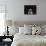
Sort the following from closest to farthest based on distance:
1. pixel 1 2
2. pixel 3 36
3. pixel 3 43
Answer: pixel 3 43 → pixel 3 36 → pixel 1 2

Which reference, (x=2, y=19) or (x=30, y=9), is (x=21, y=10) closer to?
(x=30, y=9)

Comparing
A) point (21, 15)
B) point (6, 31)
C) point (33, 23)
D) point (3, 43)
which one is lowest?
point (3, 43)

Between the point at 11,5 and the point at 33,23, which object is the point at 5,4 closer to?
the point at 11,5

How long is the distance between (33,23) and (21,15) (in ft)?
1.97

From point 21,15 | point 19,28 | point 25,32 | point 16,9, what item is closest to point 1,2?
point 16,9

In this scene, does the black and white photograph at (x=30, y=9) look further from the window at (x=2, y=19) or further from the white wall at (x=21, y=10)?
the window at (x=2, y=19)

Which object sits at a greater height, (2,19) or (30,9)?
(30,9)

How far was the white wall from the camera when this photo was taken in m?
4.85

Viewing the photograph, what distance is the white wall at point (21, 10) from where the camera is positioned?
15.9 ft

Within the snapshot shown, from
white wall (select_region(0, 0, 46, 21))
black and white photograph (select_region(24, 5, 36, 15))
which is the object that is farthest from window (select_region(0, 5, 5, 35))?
black and white photograph (select_region(24, 5, 36, 15))

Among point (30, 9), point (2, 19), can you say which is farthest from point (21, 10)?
point (2, 19)

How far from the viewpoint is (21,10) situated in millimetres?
4875

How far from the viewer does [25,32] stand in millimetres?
4395

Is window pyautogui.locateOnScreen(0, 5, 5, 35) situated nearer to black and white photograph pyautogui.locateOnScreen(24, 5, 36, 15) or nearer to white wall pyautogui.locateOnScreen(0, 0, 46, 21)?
white wall pyautogui.locateOnScreen(0, 0, 46, 21)
